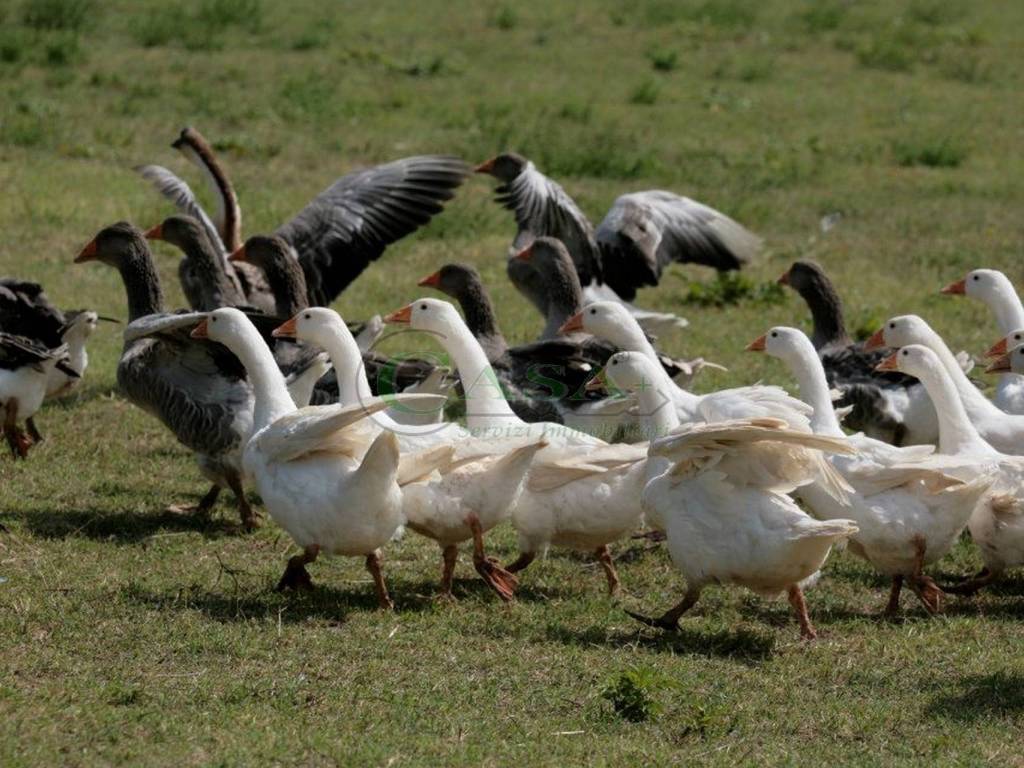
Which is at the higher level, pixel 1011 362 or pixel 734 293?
pixel 1011 362

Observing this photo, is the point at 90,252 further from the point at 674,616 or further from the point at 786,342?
the point at 674,616

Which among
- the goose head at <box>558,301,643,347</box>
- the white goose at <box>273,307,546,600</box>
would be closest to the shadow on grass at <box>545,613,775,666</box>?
the white goose at <box>273,307,546,600</box>

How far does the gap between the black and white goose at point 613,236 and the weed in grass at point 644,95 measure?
22.0 ft

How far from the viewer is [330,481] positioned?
6.50m

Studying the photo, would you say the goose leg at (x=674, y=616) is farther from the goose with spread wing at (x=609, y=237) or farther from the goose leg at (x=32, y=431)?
the goose with spread wing at (x=609, y=237)

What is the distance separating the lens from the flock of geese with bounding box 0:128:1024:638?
632cm

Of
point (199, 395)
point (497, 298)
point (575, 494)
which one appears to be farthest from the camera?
point (497, 298)

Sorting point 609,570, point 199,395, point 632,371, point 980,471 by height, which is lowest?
point 609,570

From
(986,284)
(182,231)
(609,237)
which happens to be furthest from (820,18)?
(182,231)

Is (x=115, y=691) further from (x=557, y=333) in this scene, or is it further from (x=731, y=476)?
(x=557, y=333)

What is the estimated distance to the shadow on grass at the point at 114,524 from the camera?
24.7 ft

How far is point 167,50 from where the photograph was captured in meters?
19.1

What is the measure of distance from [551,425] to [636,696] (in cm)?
214

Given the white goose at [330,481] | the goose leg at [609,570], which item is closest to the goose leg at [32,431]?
the white goose at [330,481]
